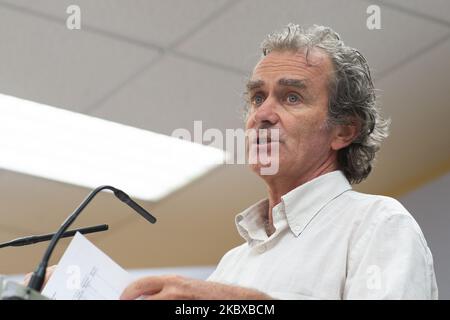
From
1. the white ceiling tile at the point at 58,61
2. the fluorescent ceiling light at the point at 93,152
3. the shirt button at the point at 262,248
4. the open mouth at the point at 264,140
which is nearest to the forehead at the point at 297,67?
the open mouth at the point at 264,140

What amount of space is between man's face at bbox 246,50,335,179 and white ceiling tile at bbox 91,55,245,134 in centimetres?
117

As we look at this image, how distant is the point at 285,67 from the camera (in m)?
1.72

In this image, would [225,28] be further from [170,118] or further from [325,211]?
[325,211]

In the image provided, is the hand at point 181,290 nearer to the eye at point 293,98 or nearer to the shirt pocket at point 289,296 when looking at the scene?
the shirt pocket at point 289,296

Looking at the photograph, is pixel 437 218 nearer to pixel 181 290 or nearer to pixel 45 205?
pixel 45 205

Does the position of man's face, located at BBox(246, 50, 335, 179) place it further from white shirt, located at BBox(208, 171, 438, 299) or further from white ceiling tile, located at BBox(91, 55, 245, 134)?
white ceiling tile, located at BBox(91, 55, 245, 134)

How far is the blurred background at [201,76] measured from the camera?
2646 millimetres

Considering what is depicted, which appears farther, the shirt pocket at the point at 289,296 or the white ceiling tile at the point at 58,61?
the white ceiling tile at the point at 58,61

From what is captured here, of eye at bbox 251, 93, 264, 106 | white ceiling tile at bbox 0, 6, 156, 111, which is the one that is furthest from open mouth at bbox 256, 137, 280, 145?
white ceiling tile at bbox 0, 6, 156, 111

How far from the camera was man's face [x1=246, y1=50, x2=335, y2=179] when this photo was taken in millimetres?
1646

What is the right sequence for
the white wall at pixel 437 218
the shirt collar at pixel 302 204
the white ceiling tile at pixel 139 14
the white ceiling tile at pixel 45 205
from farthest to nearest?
the white ceiling tile at pixel 45 205 → the white wall at pixel 437 218 → the white ceiling tile at pixel 139 14 → the shirt collar at pixel 302 204

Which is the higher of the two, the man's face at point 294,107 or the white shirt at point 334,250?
the man's face at point 294,107

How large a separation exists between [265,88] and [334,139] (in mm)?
156
